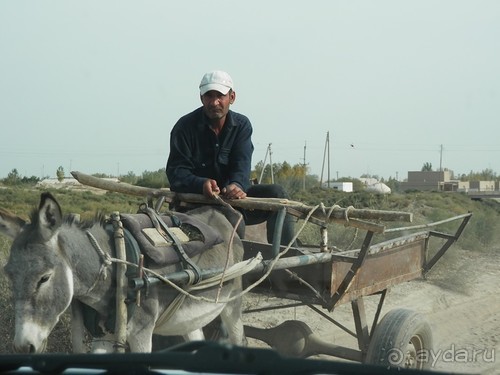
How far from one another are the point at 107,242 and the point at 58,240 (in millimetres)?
445

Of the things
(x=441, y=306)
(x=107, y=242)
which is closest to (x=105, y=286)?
(x=107, y=242)

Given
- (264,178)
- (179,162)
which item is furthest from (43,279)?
(264,178)

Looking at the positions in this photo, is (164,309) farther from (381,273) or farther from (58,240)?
(381,273)

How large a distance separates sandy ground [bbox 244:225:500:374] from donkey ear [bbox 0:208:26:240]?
3.58 meters

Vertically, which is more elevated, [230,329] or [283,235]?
[283,235]

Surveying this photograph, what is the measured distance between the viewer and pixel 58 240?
4539 millimetres

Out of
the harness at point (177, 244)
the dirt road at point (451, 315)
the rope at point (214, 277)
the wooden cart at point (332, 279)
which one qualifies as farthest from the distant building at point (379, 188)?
the harness at point (177, 244)

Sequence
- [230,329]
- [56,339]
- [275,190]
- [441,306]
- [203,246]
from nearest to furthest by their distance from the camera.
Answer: [203,246] → [230,329] → [275,190] → [56,339] → [441,306]

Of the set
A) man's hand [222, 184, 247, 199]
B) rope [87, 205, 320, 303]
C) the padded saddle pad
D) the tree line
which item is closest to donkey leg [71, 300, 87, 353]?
rope [87, 205, 320, 303]

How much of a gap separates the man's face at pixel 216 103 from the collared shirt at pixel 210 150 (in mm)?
102

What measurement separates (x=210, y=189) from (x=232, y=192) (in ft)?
0.72

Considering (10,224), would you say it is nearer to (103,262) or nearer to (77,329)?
(103,262)

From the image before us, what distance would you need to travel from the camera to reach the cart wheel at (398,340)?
20.0 ft

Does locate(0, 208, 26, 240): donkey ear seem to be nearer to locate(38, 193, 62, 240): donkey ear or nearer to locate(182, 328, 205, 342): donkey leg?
locate(38, 193, 62, 240): donkey ear
